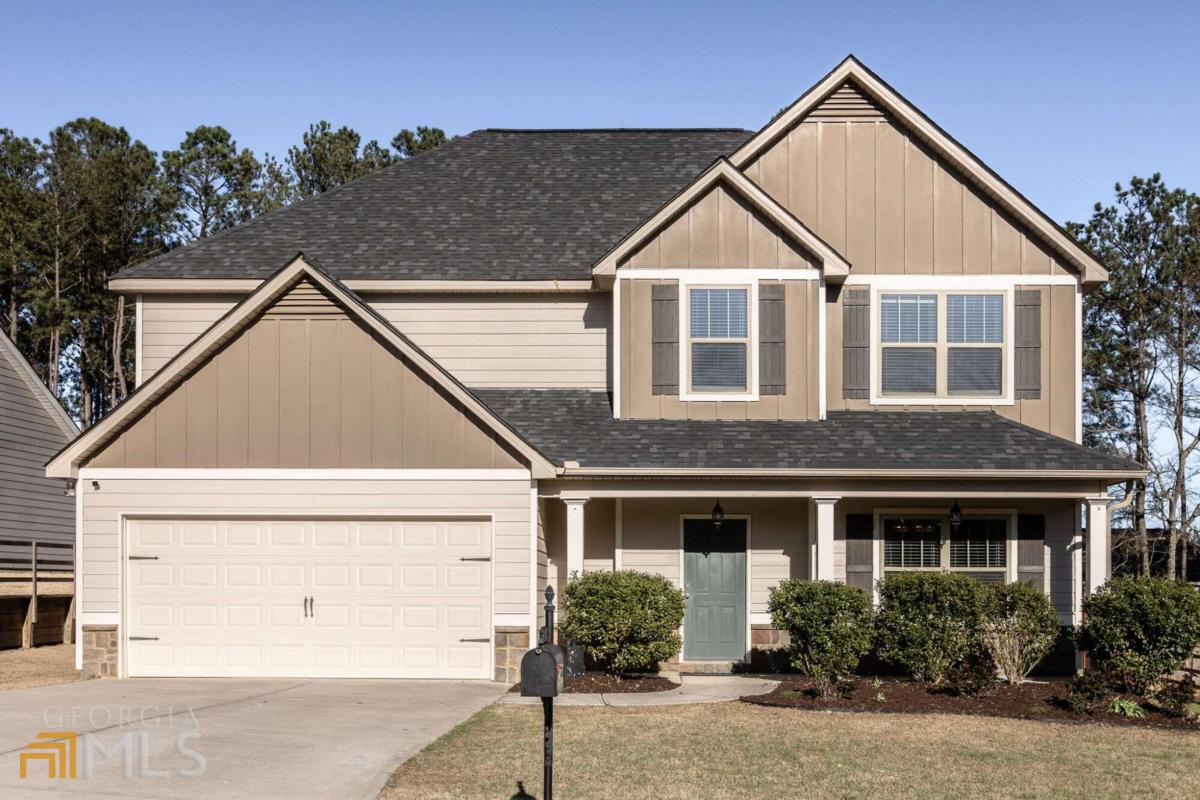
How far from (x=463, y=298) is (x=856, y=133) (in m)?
5.98

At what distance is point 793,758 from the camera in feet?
35.6

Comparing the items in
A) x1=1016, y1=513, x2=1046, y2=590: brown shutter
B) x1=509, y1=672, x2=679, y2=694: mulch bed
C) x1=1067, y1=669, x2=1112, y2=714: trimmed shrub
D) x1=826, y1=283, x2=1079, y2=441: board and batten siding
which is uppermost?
x1=826, y1=283, x2=1079, y2=441: board and batten siding

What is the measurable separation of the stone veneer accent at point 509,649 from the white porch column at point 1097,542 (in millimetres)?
7088

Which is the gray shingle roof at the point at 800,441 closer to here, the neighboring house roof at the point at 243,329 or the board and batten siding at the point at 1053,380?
the board and batten siding at the point at 1053,380

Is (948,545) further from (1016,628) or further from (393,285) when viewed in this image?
(393,285)

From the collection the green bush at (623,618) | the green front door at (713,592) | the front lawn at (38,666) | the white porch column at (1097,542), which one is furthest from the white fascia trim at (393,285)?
the white porch column at (1097,542)

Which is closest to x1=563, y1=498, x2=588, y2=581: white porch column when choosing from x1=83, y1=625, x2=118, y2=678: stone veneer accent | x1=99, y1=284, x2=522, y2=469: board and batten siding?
x1=99, y1=284, x2=522, y2=469: board and batten siding

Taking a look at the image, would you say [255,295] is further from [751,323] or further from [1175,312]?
[1175,312]

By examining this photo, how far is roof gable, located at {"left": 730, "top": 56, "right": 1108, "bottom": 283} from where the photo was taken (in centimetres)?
1805

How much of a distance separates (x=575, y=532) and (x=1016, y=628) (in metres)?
5.33

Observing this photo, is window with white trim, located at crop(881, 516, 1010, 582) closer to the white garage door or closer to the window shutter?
the window shutter

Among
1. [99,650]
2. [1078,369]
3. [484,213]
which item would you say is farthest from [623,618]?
[484,213]

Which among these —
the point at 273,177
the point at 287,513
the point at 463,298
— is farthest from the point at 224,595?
the point at 273,177

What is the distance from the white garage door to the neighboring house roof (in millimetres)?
1120
